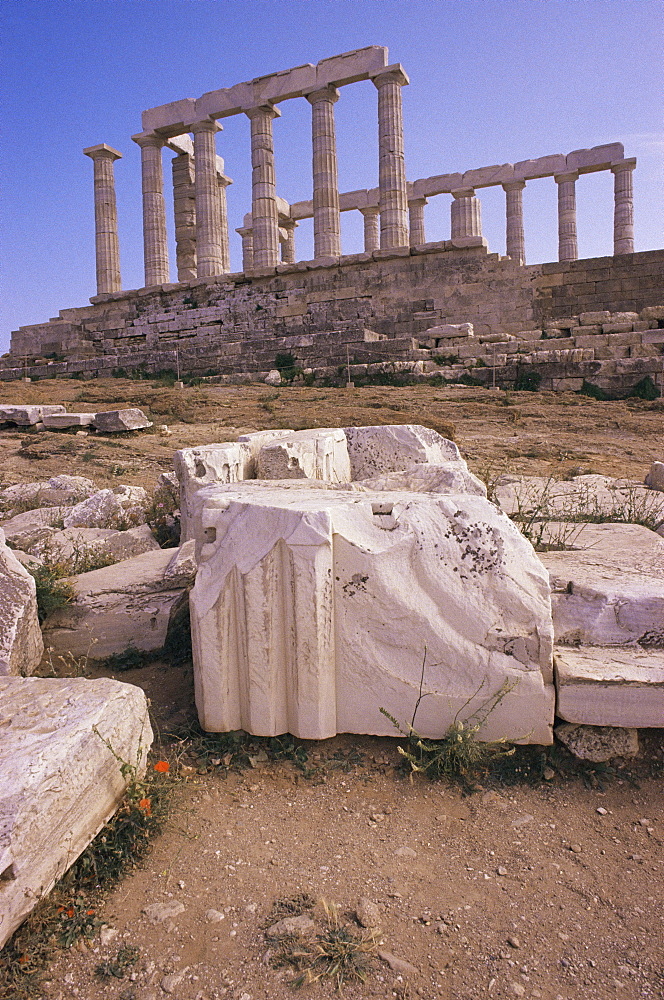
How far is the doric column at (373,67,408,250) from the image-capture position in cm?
1786

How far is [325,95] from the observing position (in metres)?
18.5

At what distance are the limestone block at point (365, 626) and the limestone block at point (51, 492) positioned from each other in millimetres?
4291

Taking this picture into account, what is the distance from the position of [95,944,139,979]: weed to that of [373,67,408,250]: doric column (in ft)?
59.7

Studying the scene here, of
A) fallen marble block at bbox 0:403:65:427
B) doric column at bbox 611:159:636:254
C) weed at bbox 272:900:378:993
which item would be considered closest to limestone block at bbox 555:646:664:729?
weed at bbox 272:900:378:993

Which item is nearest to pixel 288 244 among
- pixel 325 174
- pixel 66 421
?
pixel 325 174

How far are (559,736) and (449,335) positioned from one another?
12.4 meters

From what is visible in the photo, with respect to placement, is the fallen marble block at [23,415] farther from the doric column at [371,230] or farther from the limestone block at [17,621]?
the doric column at [371,230]

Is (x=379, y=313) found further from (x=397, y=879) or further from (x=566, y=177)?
(x=397, y=879)

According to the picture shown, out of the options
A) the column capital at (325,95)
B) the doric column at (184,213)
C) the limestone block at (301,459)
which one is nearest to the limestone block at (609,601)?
the limestone block at (301,459)

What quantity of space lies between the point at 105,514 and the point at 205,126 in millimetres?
19403

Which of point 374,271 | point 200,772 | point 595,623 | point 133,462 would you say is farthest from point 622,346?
point 200,772

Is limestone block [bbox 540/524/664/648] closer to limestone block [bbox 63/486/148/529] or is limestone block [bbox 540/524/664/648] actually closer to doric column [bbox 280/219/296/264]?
limestone block [bbox 63/486/148/529]

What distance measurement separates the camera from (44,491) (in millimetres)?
6234

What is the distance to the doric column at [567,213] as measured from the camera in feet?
74.2
